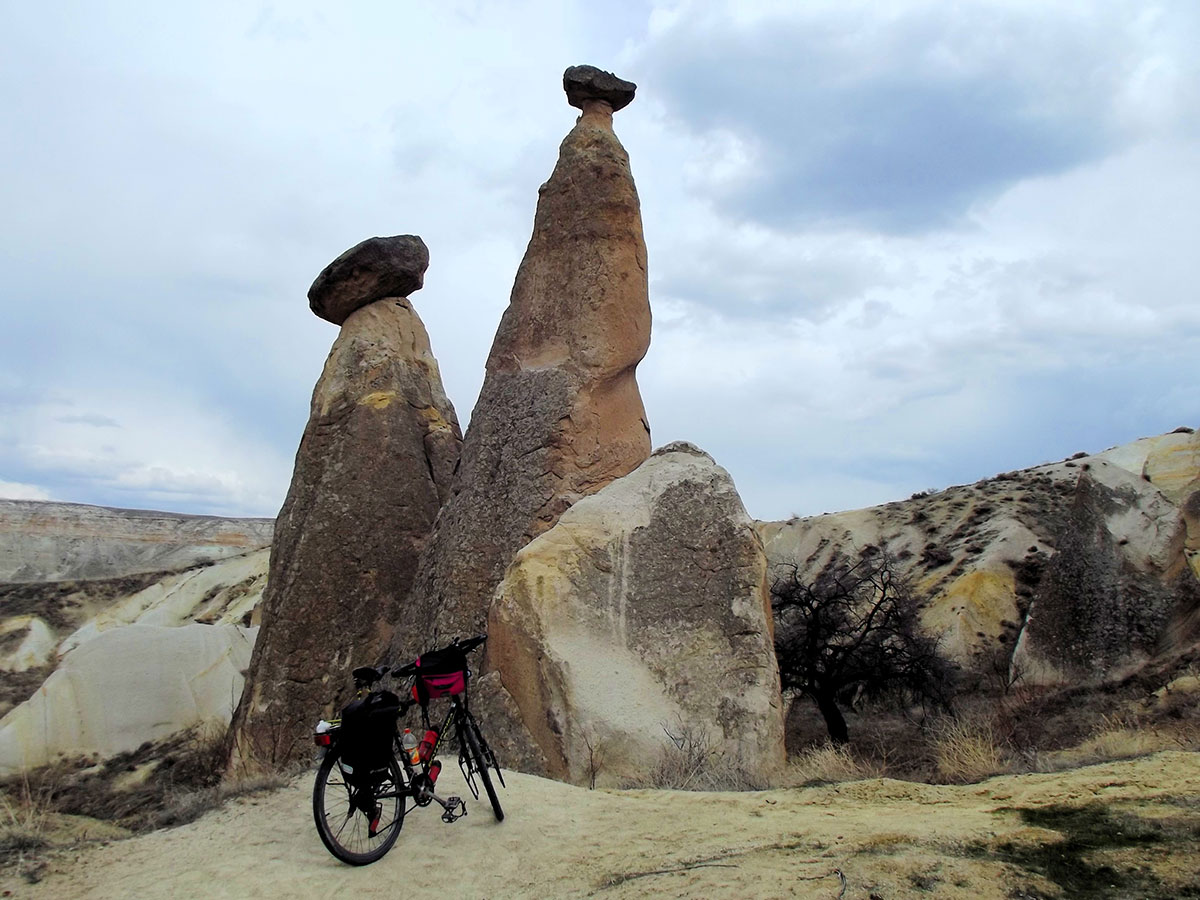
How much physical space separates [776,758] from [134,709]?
10392mm

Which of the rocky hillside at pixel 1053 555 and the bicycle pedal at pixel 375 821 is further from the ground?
the rocky hillside at pixel 1053 555

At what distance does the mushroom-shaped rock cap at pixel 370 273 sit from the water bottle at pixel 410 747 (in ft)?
27.3

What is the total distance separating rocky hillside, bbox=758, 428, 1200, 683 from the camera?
11578mm

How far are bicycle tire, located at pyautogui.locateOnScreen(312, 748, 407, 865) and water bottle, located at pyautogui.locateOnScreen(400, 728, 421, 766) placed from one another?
0.07 metres

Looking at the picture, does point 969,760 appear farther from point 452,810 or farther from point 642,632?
point 452,810

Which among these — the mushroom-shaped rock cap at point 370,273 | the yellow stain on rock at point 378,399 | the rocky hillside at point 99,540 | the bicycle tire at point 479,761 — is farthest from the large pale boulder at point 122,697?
the rocky hillside at point 99,540

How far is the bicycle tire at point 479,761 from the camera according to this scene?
4.39 metres

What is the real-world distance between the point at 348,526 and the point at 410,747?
616 centimetres

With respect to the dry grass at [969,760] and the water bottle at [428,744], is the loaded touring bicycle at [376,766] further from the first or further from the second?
the dry grass at [969,760]

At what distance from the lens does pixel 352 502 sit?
1023cm

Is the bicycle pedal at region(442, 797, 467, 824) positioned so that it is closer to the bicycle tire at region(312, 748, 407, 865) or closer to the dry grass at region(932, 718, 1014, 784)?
the bicycle tire at region(312, 748, 407, 865)

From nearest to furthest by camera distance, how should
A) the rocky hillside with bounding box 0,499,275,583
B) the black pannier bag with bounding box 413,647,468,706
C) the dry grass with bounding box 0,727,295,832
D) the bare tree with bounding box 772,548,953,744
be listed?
the black pannier bag with bounding box 413,647,468,706 < the dry grass with bounding box 0,727,295,832 < the bare tree with bounding box 772,548,953,744 < the rocky hillside with bounding box 0,499,275,583

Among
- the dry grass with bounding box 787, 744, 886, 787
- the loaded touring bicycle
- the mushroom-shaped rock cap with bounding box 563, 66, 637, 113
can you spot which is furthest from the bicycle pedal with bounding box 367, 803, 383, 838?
the mushroom-shaped rock cap with bounding box 563, 66, 637, 113

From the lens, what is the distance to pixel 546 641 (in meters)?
6.34
